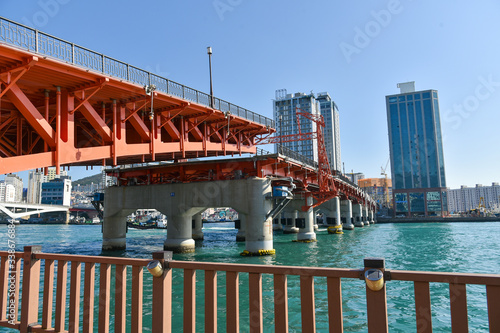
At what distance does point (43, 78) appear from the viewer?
59.5 feet

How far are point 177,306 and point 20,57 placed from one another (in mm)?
12845

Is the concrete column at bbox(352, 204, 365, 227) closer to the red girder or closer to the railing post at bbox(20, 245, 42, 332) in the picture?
the red girder

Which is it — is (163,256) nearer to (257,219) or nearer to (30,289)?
(30,289)

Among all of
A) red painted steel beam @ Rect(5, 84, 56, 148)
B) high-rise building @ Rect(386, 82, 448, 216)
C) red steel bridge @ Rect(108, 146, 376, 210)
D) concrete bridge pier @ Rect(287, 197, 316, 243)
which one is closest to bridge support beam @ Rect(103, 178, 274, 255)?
red steel bridge @ Rect(108, 146, 376, 210)

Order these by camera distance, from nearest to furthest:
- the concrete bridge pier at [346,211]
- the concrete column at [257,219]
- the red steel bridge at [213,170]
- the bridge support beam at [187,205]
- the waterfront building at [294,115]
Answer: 1. the concrete column at [257,219]
2. the bridge support beam at [187,205]
3. the red steel bridge at [213,170]
4. the concrete bridge pier at [346,211]
5. the waterfront building at [294,115]

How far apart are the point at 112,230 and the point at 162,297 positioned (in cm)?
3480

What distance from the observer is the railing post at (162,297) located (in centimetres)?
475

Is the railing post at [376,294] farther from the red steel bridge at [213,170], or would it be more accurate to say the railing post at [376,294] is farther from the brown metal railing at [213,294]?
the red steel bridge at [213,170]

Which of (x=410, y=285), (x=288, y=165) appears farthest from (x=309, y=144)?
(x=410, y=285)

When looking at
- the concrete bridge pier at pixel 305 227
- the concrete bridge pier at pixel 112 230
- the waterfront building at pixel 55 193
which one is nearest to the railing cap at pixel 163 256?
the concrete bridge pier at pixel 112 230

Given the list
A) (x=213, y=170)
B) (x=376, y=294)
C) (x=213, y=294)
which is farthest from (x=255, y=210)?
(x=376, y=294)

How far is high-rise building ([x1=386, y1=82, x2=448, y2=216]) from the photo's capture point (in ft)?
488

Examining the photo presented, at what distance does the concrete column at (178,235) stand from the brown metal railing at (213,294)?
27.4 meters

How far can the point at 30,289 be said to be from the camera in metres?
5.92
